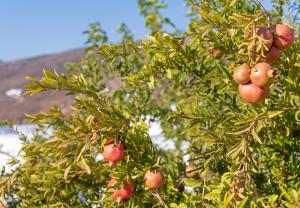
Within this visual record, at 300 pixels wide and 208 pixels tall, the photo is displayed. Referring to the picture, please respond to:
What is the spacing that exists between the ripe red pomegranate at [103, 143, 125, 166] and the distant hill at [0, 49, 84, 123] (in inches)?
1280

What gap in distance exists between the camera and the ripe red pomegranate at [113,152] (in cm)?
186

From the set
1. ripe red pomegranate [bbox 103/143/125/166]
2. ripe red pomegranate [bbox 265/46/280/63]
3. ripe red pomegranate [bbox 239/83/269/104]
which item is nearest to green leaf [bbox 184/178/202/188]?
ripe red pomegranate [bbox 103/143/125/166]

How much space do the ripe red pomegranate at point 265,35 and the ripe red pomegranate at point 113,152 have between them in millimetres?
751

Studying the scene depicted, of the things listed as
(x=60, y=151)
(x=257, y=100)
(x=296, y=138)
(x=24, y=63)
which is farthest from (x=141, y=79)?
(x=24, y=63)

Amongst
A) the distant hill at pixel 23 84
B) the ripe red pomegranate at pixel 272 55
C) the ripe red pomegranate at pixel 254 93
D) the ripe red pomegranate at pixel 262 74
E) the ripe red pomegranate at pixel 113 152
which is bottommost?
the distant hill at pixel 23 84

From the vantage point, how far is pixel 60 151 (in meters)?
1.76

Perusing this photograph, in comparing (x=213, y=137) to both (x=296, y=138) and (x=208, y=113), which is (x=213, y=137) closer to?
(x=208, y=113)

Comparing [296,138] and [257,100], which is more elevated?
[257,100]

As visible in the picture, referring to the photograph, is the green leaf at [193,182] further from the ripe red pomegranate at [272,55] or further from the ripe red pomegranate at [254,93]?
the ripe red pomegranate at [272,55]

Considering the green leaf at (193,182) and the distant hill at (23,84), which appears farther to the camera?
the distant hill at (23,84)

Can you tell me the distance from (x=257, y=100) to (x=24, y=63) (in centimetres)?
5775

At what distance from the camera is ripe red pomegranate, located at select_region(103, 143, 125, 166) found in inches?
73.0

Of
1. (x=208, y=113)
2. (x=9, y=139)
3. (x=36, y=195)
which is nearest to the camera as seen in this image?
(x=208, y=113)

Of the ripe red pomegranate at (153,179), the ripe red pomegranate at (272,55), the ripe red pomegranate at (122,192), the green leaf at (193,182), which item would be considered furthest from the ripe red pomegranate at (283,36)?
the ripe red pomegranate at (122,192)
